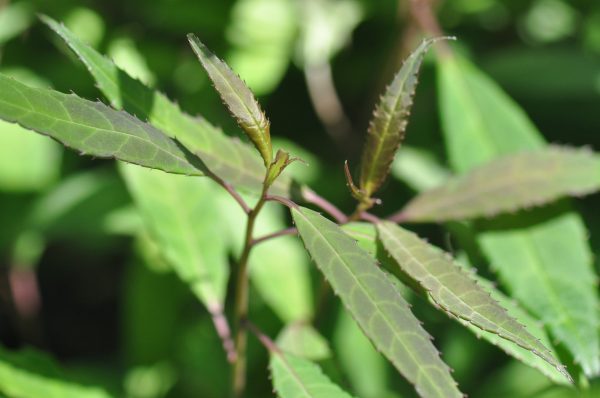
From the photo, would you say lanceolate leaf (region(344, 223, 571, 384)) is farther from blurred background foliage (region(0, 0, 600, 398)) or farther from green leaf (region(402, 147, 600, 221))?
blurred background foliage (region(0, 0, 600, 398))

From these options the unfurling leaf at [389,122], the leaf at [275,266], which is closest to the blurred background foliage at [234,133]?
the leaf at [275,266]

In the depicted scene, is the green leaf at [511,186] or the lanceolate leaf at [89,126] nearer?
the lanceolate leaf at [89,126]

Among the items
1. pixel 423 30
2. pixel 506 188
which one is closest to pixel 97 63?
pixel 506 188

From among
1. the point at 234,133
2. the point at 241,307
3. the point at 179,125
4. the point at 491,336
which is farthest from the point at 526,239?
the point at 234,133

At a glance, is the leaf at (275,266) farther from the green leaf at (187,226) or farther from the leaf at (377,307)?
the leaf at (377,307)

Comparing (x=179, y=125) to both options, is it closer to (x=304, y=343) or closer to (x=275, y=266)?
(x=304, y=343)

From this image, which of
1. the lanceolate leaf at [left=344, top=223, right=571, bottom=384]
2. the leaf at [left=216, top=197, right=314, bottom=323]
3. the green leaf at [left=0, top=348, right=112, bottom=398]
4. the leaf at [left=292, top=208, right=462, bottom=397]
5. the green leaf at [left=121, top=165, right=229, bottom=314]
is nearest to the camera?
the leaf at [left=292, top=208, right=462, bottom=397]

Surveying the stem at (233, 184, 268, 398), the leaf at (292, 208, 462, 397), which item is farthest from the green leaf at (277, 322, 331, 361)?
the leaf at (292, 208, 462, 397)

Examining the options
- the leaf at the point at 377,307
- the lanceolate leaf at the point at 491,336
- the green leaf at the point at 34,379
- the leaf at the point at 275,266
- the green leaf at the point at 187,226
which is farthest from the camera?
the leaf at the point at 275,266
